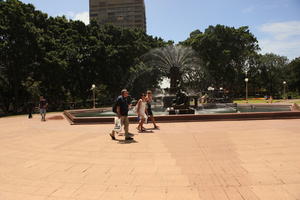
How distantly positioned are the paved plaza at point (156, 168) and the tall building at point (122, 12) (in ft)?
433

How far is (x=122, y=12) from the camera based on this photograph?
138 m

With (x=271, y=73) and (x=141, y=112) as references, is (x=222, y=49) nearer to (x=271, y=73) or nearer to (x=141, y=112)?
(x=271, y=73)

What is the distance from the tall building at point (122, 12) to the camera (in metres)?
136

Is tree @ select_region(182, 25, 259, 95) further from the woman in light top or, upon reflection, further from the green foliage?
the woman in light top

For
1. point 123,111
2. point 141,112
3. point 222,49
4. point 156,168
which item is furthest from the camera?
point 222,49

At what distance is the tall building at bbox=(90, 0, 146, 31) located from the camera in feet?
448

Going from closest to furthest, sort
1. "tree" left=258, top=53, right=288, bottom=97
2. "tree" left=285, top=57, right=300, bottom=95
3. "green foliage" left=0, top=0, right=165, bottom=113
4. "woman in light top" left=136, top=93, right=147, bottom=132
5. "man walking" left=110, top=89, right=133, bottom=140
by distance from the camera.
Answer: "man walking" left=110, top=89, right=133, bottom=140, "woman in light top" left=136, top=93, right=147, bottom=132, "green foliage" left=0, top=0, right=165, bottom=113, "tree" left=285, top=57, right=300, bottom=95, "tree" left=258, top=53, right=288, bottom=97

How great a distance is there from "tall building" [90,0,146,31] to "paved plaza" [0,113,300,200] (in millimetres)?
132001

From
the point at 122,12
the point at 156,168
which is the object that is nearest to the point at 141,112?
the point at 156,168

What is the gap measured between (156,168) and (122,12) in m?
141

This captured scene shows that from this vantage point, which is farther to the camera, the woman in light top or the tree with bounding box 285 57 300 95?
the tree with bounding box 285 57 300 95

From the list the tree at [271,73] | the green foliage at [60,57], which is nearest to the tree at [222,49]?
the green foliage at [60,57]

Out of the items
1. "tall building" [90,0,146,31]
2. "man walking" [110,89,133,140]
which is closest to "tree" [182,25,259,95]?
"man walking" [110,89,133,140]

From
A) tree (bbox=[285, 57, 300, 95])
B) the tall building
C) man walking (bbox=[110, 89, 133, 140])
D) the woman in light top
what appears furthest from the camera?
the tall building
